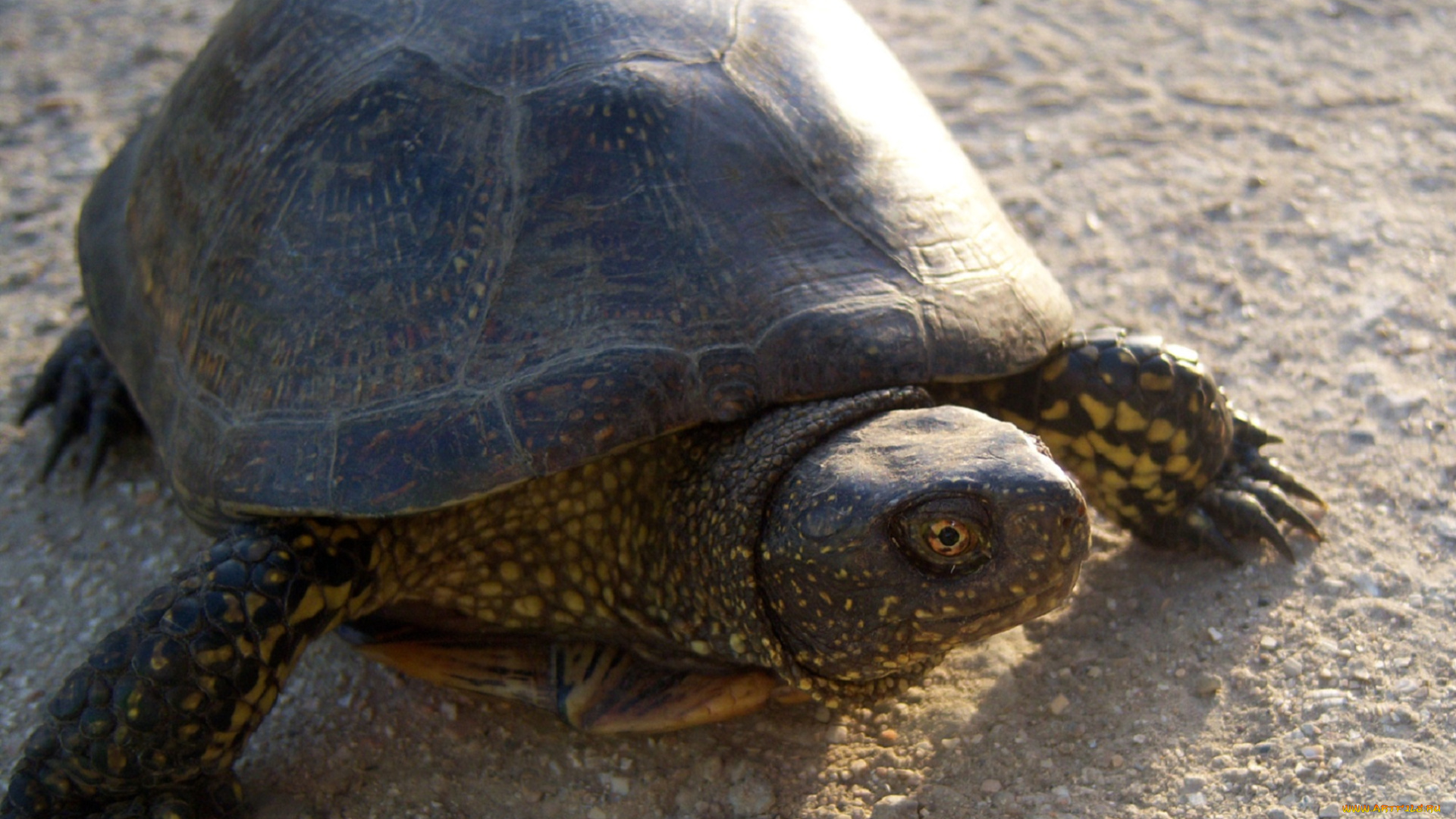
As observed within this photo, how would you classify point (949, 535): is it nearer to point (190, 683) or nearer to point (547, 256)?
point (547, 256)

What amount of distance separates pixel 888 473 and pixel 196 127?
2.29m

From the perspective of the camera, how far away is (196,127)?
11.1 feet

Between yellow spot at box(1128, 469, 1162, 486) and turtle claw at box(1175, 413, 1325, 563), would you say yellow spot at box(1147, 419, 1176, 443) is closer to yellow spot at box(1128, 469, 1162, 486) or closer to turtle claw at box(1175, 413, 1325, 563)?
yellow spot at box(1128, 469, 1162, 486)

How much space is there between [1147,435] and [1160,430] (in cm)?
4

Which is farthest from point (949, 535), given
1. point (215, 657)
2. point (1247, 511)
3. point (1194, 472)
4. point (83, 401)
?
point (83, 401)

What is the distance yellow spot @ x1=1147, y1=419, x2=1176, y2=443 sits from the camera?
9.91ft

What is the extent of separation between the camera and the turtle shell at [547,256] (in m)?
2.59

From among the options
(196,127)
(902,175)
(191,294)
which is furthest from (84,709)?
(902,175)

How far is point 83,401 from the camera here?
13.1 feet

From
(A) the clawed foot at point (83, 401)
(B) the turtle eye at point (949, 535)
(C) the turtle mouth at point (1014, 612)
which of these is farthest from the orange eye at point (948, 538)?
(A) the clawed foot at point (83, 401)

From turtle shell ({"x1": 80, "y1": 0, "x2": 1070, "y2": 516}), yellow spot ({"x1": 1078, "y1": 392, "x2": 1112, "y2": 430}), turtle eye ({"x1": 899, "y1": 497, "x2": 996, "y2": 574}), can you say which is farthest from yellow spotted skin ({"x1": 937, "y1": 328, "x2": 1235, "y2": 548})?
turtle eye ({"x1": 899, "y1": 497, "x2": 996, "y2": 574})

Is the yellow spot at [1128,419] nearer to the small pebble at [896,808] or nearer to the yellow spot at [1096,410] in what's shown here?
the yellow spot at [1096,410]

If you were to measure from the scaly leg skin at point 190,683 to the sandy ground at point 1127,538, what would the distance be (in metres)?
0.25

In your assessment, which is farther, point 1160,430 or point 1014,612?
point 1160,430
